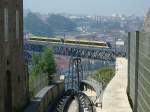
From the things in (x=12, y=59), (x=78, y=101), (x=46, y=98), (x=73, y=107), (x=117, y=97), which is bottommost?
(x=73, y=107)

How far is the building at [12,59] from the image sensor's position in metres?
29.5

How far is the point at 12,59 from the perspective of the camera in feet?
106

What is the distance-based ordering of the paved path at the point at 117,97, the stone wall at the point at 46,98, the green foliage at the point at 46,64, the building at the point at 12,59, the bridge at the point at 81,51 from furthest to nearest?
the bridge at the point at 81,51 → the green foliage at the point at 46,64 → the paved path at the point at 117,97 → the stone wall at the point at 46,98 → the building at the point at 12,59

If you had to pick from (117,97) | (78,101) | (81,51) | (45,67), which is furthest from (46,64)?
(81,51)

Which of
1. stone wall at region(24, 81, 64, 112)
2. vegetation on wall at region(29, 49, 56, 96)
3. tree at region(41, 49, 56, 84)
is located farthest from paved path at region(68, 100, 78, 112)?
tree at region(41, 49, 56, 84)

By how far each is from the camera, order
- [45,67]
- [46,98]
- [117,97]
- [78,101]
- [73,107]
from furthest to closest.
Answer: [45,67] < [78,101] < [73,107] < [46,98] < [117,97]

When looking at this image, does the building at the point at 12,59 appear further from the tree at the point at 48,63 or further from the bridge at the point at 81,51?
the bridge at the point at 81,51

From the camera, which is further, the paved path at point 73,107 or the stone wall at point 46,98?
the paved path at point 73,107

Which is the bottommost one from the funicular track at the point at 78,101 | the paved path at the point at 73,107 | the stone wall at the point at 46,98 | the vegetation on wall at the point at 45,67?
the paved path at the point at 73,107

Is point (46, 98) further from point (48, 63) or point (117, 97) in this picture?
point (48, 63)

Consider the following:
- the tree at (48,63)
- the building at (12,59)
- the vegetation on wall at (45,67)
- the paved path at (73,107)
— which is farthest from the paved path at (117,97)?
the tree at (48,63)

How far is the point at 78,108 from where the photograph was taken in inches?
1868

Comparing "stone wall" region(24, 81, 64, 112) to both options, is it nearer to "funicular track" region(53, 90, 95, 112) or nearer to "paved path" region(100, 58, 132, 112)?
"funicular track" region(53, 90, 95, 112)

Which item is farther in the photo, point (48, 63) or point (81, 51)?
point (81, 51)
